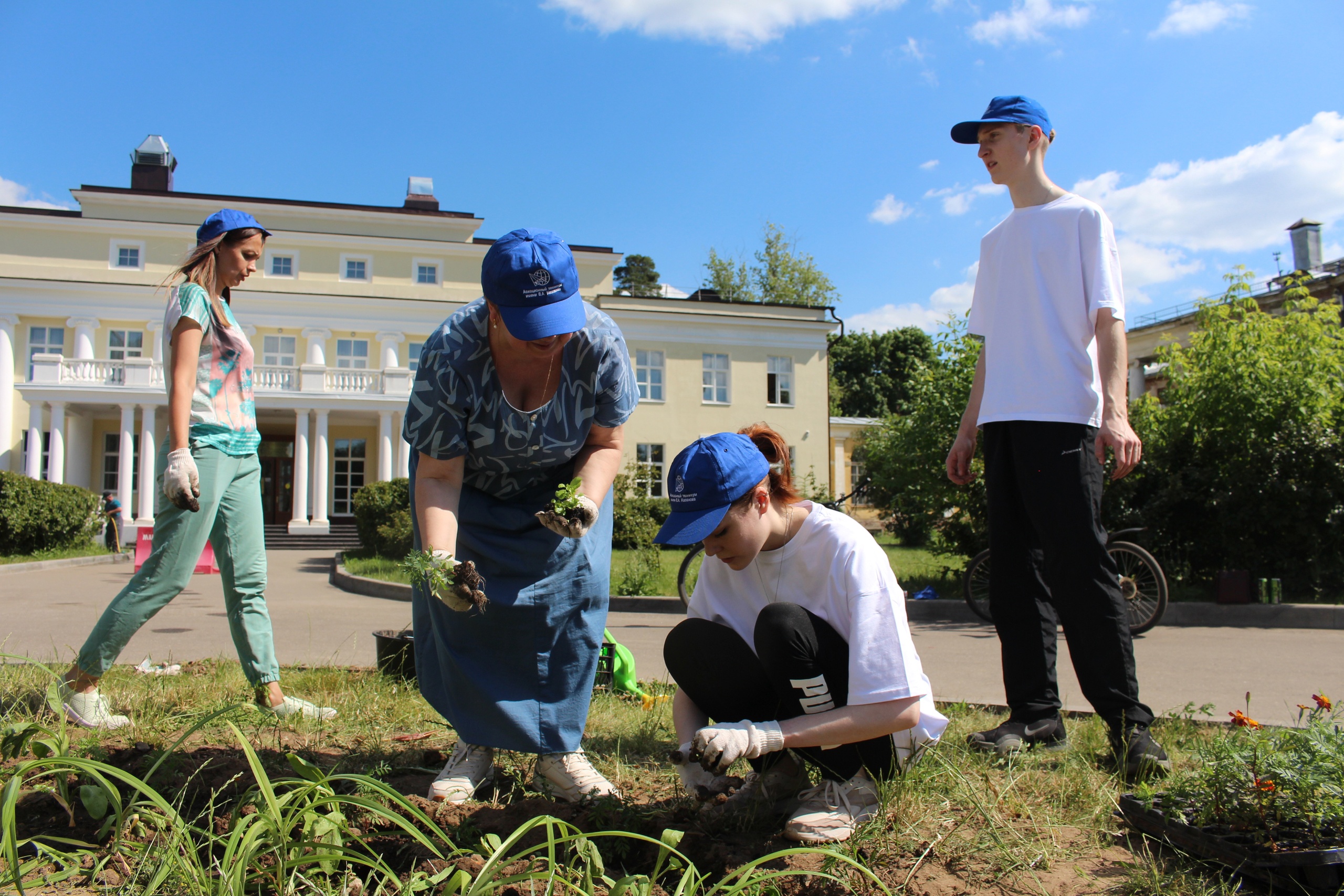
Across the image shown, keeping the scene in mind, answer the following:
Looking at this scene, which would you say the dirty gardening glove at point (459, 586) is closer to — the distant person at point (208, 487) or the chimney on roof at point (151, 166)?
the distant person at point (208, 487)

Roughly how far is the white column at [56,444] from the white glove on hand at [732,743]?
29.3 metres

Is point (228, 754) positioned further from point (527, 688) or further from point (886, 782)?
point (886, 782)

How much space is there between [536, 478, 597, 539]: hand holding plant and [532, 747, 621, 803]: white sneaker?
64 centimetres

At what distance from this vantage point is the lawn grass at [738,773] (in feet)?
5.92

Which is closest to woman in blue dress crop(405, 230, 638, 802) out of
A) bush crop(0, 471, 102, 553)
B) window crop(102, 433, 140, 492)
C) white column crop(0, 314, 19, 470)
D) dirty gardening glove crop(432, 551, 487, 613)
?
dirty gardening glove crop(432, 551, 487, 613)

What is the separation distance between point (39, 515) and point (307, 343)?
14.4 meters

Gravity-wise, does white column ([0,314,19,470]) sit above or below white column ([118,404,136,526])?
above

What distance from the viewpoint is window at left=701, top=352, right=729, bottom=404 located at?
32188 mm

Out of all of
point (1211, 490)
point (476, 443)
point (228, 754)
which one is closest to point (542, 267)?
point (476, 443)

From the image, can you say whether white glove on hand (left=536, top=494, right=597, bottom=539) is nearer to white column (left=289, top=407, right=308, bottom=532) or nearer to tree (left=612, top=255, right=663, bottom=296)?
white column (left=289, top=407, right=308, bottom=532)

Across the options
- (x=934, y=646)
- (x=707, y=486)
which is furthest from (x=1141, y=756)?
(x=934, y=646)

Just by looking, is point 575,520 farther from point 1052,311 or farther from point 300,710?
point 1052,311

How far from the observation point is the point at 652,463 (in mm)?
31797

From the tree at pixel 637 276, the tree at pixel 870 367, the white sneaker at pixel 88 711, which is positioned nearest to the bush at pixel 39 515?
the white sneaker at pixel 88 711
